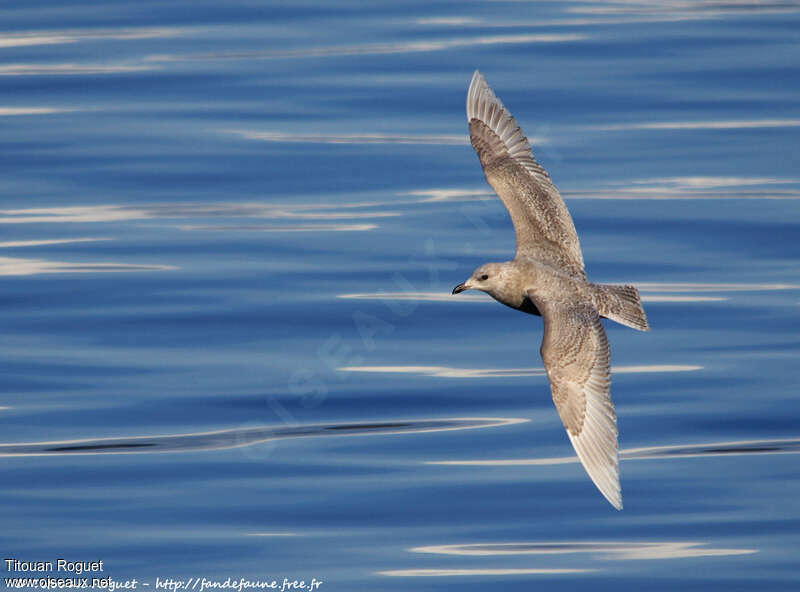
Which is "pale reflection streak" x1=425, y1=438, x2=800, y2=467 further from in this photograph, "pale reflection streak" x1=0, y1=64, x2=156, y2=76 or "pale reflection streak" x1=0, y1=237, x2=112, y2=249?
"pale reflection streak" x1=0, y1=64, x2=156, y2=76

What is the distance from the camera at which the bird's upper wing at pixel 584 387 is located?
31.0ft

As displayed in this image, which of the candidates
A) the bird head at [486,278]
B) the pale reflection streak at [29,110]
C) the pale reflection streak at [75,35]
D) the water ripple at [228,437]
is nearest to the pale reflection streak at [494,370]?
the water ripple at [228,437]

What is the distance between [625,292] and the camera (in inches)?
406

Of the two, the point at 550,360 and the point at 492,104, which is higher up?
the point at 492,104

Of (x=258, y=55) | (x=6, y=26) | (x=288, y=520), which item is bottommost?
(x=288, y=520)

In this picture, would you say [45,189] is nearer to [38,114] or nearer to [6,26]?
[38,114]

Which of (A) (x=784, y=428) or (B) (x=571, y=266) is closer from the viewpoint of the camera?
(B) (x=571, y=266)

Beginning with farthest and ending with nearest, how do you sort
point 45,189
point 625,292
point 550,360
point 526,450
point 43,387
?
1. point 45,189
2. point 43,387
3. point 526,450
4. point 625,292
5. point 550,360

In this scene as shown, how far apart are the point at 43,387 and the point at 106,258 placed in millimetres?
2563

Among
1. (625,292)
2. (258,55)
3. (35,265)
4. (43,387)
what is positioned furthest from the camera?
(258,55)

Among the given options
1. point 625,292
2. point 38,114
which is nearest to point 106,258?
point 38,114

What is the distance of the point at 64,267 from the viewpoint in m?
14.3

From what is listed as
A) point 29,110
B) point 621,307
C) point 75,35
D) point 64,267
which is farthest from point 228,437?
point 75,35

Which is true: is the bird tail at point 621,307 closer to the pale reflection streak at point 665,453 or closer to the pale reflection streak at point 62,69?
the pale reflection streak at point 665,453
